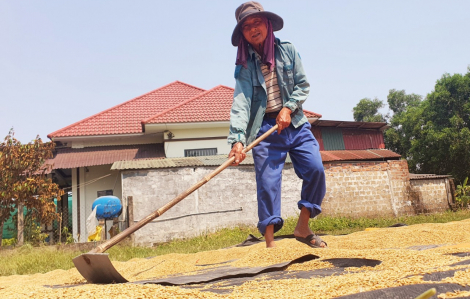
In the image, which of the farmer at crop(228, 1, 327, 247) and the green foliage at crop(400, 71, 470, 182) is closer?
the farmer at crop(228, 1, 327, 247)

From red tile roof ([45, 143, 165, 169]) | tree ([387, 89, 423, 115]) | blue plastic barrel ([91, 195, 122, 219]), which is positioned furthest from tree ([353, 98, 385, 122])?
blue plastic barrel ([91, 195, 122, 219])

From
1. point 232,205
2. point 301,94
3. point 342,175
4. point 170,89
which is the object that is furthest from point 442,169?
point 301,94

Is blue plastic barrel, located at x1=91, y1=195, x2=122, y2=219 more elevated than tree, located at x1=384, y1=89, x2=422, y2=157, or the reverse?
tree, located at x1=384, y1=89, x2=422, y2=157

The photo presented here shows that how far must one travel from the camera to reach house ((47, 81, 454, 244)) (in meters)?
8.69

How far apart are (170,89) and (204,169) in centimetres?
827

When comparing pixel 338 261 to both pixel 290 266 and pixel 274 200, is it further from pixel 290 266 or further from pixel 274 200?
pixel 274 200

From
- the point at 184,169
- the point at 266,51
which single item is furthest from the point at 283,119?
the point at 184,169

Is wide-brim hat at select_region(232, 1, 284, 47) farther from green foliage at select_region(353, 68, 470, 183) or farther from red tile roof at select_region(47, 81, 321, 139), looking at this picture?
green foliage at select_region(353, 68, 470, 183)

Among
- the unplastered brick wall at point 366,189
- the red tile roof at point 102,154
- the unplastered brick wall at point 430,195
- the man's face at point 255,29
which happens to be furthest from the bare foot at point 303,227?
the red tile roof at point 102,154

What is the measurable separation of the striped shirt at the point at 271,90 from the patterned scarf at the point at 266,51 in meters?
0.04

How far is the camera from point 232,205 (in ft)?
30.0

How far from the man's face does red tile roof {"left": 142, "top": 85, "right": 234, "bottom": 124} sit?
8706 millimetres

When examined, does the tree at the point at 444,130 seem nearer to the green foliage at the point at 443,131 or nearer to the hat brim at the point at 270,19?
the green foliage at the point at 443,131

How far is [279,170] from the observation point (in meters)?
3.16
